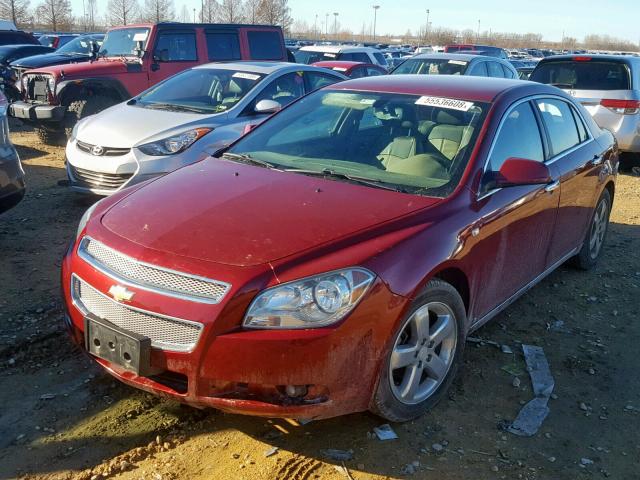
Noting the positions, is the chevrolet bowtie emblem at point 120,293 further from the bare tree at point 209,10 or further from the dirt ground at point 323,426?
the bare tree at point 209,10

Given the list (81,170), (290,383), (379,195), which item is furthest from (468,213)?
(81,170)

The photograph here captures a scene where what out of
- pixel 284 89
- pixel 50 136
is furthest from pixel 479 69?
pixel 50 136

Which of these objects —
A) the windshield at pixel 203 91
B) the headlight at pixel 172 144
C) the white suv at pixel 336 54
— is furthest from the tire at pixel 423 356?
the white suv at pixel 336 54

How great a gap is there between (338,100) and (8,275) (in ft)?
9.27

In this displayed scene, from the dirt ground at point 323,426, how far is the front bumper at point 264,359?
320mm

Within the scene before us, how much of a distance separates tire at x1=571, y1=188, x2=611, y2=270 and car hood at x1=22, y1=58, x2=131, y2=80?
7.79 m

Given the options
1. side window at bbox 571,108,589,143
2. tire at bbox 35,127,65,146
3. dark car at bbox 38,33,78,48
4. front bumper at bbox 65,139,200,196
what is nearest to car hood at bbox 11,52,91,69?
tire at bbox 35,127,65,146

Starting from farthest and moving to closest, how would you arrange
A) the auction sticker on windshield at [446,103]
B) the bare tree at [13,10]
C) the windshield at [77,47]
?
the bare tree at [13,10] → the windshield at [77,47] → the auction sticker on windshield at [446,103]

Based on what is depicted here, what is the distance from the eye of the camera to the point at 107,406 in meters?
3.24

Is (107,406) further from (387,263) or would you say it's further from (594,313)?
(594,313)

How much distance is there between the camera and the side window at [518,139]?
377cm

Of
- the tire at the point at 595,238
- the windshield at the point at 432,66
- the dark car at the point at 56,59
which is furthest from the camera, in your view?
the dark car at the point at 56,59

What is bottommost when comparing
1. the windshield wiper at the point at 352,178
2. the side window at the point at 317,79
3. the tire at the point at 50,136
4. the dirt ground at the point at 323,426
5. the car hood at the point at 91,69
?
the dirt ground at the point at 323,426

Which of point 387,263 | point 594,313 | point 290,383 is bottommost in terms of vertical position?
point 594,313
